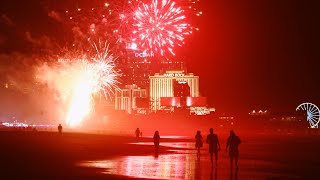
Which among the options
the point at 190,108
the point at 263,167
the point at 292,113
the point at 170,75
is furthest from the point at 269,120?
the point at 263,167

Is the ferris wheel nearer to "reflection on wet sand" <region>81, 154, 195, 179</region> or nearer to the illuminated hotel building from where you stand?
the illuminated hotel building

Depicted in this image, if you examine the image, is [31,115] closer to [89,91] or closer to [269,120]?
[269,120]

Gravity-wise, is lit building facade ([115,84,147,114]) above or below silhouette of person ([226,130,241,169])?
above

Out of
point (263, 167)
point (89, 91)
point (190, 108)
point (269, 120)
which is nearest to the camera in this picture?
point (263, 167)

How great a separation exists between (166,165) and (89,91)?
61896mm

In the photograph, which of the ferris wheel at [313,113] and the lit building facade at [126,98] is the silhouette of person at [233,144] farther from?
the lit building facade at [126,98]

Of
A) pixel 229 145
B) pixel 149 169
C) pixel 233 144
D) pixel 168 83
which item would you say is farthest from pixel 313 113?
pixel 149 169

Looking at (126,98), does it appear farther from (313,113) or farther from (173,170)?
(173,170)

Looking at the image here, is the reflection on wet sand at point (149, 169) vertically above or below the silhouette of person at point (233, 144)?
below

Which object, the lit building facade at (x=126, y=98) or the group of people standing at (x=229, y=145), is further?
the lit building facade at (x=126, y=98)

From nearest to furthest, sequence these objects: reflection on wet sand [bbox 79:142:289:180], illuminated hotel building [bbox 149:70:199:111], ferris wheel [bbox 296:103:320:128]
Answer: reflection on wet sand [bbox 79:142:289:180], ferris wheel [bbox 296:103:320:128], illuminated hotel building [bbox 149:70:199:111]

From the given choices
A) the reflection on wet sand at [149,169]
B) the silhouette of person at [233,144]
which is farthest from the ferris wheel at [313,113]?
the reflection on wet sand at [149,169]

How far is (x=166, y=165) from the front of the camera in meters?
27.8

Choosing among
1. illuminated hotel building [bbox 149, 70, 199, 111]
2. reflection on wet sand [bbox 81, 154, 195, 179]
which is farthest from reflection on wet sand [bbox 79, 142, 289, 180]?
illuminated hotel building [bbox 149, 70, 199, 111]
